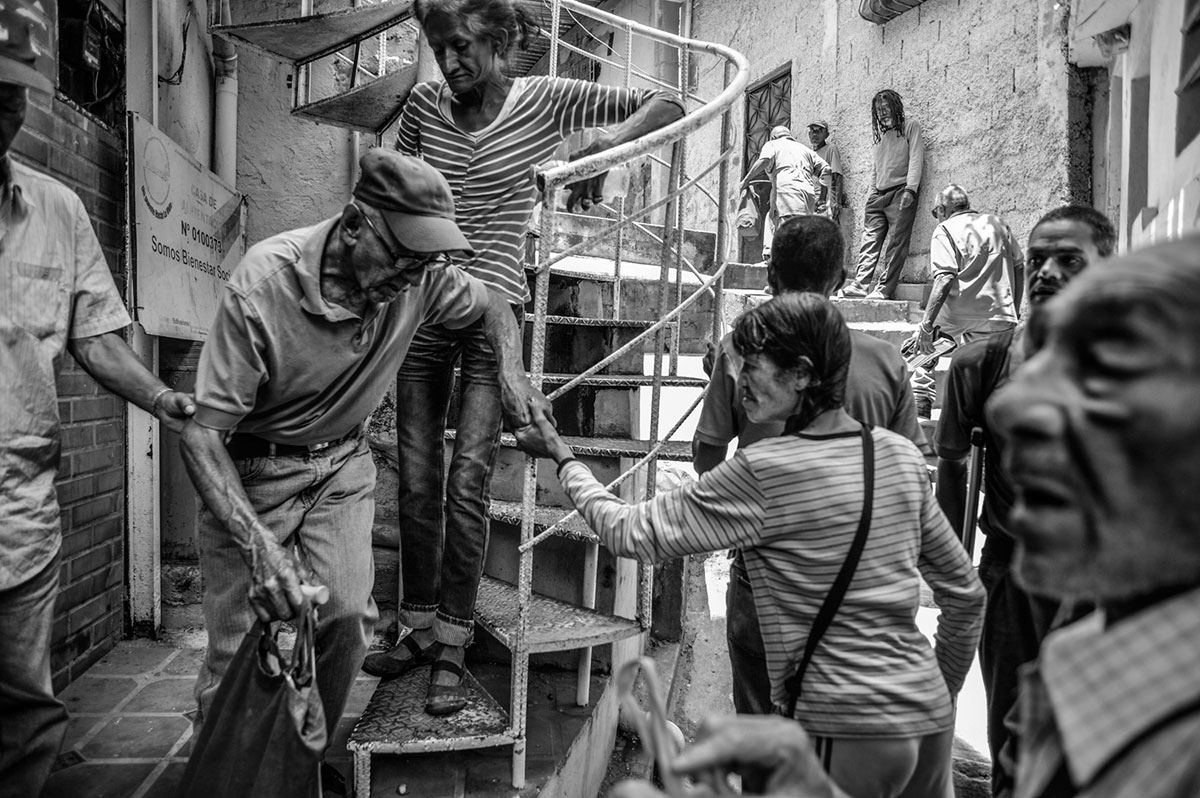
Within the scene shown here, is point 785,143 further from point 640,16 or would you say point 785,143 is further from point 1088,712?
point 1088,712

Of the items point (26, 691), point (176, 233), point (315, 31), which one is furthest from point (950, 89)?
point (26, 691)

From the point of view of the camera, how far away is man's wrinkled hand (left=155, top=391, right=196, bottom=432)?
205cm

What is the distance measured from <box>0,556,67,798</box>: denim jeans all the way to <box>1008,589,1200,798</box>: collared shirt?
2.13 m

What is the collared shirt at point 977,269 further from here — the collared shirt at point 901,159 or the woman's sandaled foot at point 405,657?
the woman's sandaled foot at point 405,657

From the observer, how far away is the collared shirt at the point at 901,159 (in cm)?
935

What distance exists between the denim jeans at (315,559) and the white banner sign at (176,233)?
1904 mm

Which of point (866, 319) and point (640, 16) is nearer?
point (866, 319)

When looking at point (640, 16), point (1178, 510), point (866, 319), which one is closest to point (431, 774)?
point (1178, 510)

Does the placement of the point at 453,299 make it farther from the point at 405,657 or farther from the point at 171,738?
the point at 171,738

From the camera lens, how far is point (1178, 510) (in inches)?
25.0

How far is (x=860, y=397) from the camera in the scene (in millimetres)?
2426

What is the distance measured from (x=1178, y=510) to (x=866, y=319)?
8121 millimetres

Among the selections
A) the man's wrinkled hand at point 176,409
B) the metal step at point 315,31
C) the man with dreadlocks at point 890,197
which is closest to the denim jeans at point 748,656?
the man's wrinkled hand at point 176,409

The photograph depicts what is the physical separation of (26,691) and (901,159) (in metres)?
9.44
